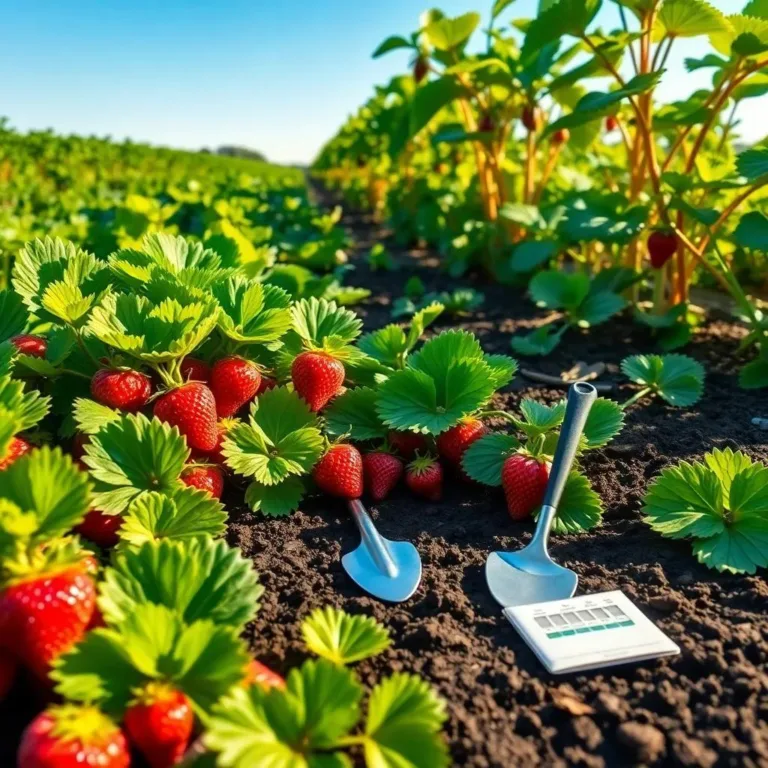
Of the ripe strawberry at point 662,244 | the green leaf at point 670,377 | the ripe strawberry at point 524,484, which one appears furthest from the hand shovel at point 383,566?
the ripe strawberry at point 662,244

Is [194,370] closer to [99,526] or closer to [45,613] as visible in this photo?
[99,526]

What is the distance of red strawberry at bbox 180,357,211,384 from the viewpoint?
4.76 feet

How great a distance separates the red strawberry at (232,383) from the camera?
1445 mm

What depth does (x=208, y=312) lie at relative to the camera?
139cm

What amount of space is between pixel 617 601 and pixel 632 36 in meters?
2.03

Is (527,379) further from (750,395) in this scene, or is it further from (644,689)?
(644,689)

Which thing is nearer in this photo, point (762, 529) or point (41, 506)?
point (41, 506)

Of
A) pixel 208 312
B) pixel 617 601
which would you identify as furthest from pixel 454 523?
pixel 208 312

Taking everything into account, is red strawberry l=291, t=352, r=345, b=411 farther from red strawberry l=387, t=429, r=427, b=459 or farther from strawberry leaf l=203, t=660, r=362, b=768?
strawberry leaf l=203, t=660, r=362, b=768

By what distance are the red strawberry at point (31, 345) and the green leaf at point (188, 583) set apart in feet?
2.13

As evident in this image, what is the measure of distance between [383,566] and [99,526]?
0.50 m

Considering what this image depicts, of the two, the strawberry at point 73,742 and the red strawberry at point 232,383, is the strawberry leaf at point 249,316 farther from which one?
the strawberry at point 73,742

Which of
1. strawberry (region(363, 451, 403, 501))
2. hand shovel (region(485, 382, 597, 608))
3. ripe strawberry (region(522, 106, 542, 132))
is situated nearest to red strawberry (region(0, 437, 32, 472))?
strawberry (region(363, 451, 403, 501))

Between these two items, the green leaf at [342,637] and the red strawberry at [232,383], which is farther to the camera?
the red strawberry at [232,383]
